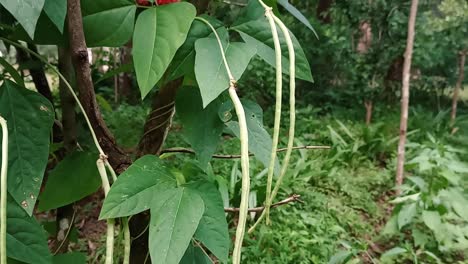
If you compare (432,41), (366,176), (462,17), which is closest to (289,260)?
(366,176)

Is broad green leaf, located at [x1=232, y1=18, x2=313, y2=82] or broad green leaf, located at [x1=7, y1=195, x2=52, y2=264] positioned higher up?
broad green leaf, located at [x1=232, y1=18, x2=313, y2=82]

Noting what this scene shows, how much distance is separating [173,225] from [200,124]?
13 cm

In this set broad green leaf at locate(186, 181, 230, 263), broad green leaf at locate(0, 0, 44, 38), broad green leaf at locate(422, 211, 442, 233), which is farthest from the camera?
broad green leaf at locate(422, 211, 442, 233)

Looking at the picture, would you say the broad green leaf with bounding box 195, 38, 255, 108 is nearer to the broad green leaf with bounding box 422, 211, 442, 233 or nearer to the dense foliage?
the dense foliage

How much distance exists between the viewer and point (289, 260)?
55.6 inches

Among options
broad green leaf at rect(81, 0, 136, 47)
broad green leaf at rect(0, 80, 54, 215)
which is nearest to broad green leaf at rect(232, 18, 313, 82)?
broad green leaf at rect(81, 0, 136, 47)

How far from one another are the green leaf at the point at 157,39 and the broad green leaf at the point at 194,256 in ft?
0.67

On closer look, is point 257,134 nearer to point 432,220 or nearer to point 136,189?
point 136,189

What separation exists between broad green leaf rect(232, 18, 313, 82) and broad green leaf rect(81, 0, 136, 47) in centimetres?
11

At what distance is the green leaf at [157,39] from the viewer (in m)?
0.36

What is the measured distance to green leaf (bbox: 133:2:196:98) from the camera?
36cm

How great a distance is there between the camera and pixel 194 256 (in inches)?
18.6

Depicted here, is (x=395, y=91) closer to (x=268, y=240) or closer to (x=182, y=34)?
(x=268, y=240)

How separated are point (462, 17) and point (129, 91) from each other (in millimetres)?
2887
